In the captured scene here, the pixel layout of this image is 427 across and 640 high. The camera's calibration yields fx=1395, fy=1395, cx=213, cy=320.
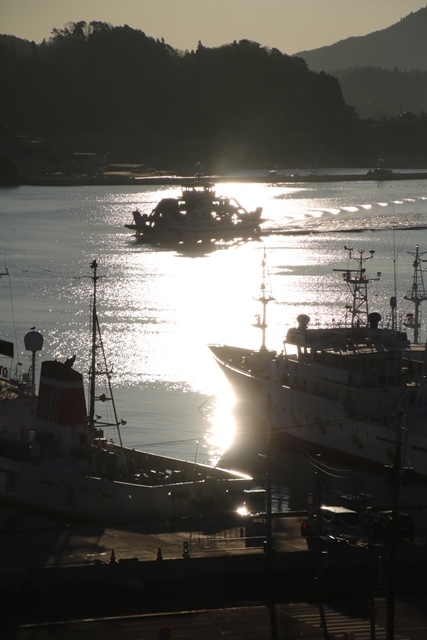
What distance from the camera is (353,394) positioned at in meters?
25.1

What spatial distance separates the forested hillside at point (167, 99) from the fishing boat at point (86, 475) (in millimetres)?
137364

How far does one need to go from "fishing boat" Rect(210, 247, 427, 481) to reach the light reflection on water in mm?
1512

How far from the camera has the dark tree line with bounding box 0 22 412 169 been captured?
16425 cm

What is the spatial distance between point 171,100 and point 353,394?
14814cm

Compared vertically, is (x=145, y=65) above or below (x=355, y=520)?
above

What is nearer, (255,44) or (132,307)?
(132,307)

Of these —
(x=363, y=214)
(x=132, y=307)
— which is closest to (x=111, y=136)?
(x=363, y=214)

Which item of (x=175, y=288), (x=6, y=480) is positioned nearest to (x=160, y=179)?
(x=175, y=288)

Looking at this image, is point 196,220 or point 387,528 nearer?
point 387,528

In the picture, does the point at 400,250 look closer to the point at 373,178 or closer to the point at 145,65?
the point at 373,178

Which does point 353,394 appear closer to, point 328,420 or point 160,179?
point 328,420

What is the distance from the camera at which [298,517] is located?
733 inches

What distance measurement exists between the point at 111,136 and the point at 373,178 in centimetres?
3894

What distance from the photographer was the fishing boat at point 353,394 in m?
24.3
